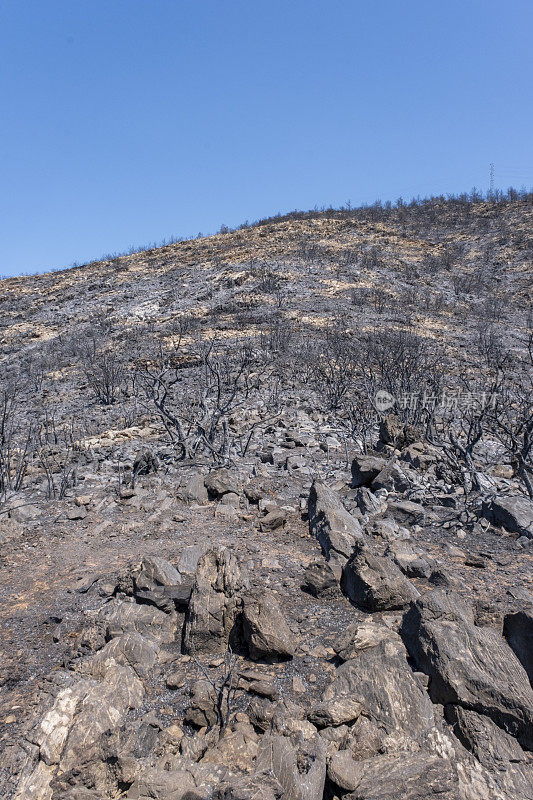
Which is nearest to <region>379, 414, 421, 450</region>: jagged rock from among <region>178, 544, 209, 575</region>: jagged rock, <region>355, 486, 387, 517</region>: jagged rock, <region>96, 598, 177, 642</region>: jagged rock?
<region>355, 486, 387, 517</region>: jagged rock

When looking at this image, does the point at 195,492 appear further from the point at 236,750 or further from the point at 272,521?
the point at 236,750

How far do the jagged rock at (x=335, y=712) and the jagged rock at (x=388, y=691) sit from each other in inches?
2.4

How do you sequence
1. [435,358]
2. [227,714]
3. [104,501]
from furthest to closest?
1. [435,358]
2. [104,501]
3. [227,714]

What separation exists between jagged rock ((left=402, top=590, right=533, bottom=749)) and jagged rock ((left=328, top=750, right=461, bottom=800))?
32 cm

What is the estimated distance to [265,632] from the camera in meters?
2.34

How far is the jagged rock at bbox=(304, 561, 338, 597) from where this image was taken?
9.61ft

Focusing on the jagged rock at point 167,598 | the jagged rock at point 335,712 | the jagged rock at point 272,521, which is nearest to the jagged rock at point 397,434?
the jagged rock at point 272,521

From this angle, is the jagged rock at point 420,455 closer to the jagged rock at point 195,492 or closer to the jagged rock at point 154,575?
the jagged rock at point 195,492

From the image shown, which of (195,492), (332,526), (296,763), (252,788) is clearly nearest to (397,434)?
(332,526)

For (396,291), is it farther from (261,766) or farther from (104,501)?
(261,766)

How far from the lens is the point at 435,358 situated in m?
11.0

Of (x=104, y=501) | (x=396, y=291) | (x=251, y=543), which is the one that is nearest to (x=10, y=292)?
(x=396, y=291)

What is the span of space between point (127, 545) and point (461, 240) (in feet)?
81.5

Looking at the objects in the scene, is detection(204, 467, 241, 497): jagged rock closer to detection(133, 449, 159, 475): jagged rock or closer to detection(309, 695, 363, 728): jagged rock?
detection(133, 449, 159, 475): jagged rock
